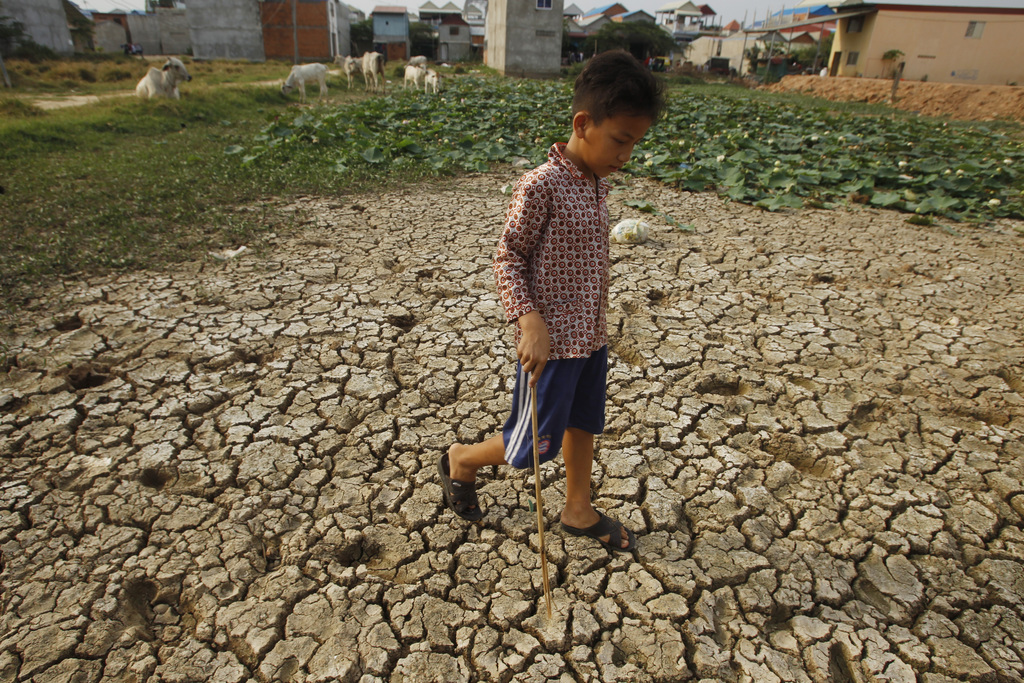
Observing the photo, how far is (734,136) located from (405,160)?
13.1ft

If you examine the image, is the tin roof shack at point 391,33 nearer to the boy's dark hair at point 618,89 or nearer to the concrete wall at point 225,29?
the concrete wall at point 225,29

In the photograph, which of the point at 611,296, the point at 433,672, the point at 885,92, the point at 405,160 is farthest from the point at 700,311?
the point at 885,92

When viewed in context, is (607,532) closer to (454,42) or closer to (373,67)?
(373,67)

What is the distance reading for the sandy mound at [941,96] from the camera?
1323cm

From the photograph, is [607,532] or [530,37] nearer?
[607,532]

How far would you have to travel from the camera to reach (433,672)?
56.5 inches

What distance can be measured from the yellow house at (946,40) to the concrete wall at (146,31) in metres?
33.1

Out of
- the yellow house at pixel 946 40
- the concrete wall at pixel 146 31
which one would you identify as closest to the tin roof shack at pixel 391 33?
the concrete wall at pixel 146 31

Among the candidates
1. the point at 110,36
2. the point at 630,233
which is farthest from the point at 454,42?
the point at 630,233

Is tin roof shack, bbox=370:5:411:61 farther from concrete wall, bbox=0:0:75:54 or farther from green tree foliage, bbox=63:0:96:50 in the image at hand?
concrete wall, bbox=0:0:75:54

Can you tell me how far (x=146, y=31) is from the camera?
30.7 meters

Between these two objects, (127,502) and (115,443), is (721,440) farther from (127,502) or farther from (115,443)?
(115,443)

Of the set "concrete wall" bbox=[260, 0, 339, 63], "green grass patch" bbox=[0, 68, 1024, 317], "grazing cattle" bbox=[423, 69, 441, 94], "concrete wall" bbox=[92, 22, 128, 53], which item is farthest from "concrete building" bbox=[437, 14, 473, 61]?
"green grass patch" bbox=[0, 68, 1024, 317]

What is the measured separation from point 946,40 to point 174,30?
34.5 metres
